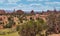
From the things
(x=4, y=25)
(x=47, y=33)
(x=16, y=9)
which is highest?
(x=16, y=9)

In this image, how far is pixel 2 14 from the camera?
17.3 feet

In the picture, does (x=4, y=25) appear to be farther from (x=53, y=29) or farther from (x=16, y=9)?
(x=53, y=29)

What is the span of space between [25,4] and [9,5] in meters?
0.51

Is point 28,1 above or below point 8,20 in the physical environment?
above

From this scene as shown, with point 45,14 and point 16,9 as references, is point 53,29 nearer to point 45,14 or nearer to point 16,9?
point 45,14

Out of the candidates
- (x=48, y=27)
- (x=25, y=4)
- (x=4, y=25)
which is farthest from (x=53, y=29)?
(x=4, y=25)

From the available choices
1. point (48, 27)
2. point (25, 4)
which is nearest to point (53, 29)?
point (48, 27)

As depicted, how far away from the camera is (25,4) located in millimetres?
5191

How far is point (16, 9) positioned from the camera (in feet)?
17.0

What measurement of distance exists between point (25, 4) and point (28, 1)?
158 mm

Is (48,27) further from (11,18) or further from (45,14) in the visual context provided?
(11,18)

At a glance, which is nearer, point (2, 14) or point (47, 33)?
point (47, 33)

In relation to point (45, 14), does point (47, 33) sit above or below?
below

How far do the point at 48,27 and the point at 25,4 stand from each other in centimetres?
105
